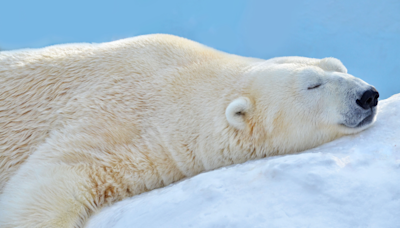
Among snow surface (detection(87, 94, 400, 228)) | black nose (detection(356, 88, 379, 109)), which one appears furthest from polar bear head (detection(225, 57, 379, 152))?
snow surface (detection(87, 94, 400, 228))

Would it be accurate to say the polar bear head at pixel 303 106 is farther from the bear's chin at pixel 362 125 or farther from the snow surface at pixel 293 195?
the snow surface at pixel 293 195

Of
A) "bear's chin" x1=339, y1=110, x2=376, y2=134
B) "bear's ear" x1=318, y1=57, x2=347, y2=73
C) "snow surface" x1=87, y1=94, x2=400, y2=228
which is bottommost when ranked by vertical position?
"snow surface" x1=87, y1=94, x2=400, y2=228

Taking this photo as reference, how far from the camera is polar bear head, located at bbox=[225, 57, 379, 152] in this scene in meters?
1.93

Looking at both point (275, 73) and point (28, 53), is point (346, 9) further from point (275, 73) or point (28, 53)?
point (28, 53)

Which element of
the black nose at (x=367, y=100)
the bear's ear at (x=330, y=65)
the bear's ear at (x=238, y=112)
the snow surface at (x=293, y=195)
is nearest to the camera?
the snow surface at (x=293, y=195)

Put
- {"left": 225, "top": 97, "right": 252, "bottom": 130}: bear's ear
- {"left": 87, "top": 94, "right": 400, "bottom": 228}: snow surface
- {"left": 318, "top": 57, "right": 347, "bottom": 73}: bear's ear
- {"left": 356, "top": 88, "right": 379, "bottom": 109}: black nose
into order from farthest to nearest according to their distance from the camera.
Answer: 1. {"left": 318, "top": 57, "right": 347, "bottom": 73}: bear's ear
2. {"left": 225, "top": 97, "right": 252, "bottom": 130}: bear's ear
3. {"left": 356, "top": 88, "right": 379, "bottom": 109}: black nose
4. {"left": 87, "top": 94, "right": 400, "bottom": 228}: snow surface

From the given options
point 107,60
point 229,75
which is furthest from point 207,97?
point 107,60

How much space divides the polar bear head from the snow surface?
0.54ft

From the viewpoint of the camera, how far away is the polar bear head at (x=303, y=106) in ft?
6.33

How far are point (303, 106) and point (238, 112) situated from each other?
1.32ft

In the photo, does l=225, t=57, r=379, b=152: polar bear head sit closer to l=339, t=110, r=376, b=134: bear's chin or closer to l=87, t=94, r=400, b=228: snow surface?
l=339, t=110, r=376, b=134: bear's chin

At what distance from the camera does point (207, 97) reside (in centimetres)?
223

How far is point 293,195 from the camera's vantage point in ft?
→ 4.57

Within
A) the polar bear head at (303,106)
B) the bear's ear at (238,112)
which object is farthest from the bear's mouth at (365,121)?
the bear's ear at (238,112)
